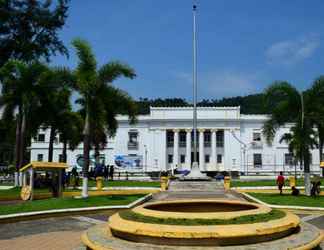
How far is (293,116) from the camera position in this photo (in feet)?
74.6

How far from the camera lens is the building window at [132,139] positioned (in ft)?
228

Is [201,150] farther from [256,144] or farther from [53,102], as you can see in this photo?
[53,102]

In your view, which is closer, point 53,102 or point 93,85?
point 93,85

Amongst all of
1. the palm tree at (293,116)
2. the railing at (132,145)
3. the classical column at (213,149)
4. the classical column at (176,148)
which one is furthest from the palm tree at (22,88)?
the classical column at (213,149)

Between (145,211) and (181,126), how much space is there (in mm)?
62830

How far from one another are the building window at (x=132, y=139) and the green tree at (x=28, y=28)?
37.9 metres

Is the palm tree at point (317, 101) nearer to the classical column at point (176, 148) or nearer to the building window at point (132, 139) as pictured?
the classical column at point (176, 148)

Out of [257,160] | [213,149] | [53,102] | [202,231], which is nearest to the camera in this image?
[202,231]

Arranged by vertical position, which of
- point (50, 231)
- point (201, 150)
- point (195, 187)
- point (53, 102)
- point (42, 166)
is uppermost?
point (53, 102)

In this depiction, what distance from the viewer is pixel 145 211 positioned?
6.78 meters

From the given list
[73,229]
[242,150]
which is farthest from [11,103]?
[242,150]

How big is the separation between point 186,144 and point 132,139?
9173mm

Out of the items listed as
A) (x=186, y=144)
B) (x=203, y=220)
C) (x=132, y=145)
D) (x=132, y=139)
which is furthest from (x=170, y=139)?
(x=203, y=220)

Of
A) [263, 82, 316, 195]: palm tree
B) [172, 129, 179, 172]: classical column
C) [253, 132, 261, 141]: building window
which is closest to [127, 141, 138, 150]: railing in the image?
[172, 129, 179, 172]: classical column
